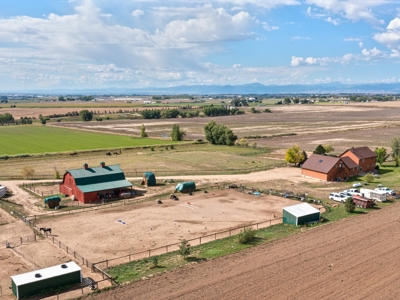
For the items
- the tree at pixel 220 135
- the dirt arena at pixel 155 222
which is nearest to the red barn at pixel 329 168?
the dirt arena at pixel 155 222

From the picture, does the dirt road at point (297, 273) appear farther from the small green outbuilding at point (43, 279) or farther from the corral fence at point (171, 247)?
the corral fence at point (171, 247)

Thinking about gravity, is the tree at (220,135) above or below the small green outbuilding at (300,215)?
above

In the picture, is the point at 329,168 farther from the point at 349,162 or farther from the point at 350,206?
the point at 350,206

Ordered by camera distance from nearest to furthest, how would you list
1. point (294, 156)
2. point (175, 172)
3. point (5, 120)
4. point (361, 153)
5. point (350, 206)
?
point (350, 206)
point (361, 153)
point (175, 172)
point (294, 156)
point (5, 120)

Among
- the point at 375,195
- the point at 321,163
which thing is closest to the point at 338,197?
the point at 375,195

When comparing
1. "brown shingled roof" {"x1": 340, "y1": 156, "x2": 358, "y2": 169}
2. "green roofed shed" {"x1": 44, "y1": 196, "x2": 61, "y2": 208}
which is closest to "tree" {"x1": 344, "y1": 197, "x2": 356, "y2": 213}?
"brown shingled roof" {"x1": 340, "y1": 156, "x2": 358, "y2": 169}

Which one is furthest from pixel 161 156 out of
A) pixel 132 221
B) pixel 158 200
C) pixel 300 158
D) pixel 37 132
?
pixel 37 132

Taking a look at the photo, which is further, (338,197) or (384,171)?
→ (384,171)
